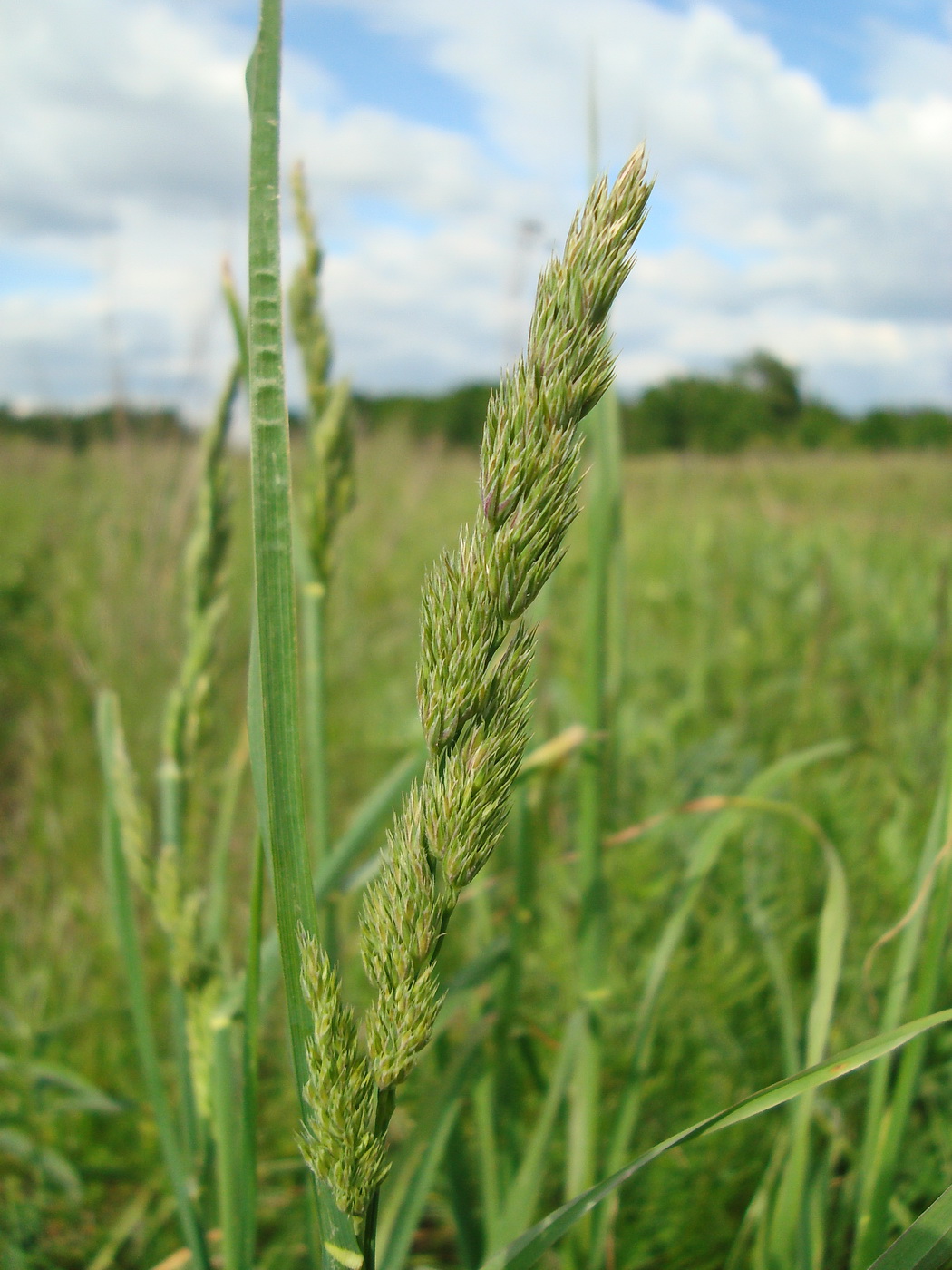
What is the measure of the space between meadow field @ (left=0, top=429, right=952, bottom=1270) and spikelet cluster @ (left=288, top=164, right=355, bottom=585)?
0.05 m

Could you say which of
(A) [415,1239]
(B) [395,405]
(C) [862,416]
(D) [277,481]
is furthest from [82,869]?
(C) [862,416]

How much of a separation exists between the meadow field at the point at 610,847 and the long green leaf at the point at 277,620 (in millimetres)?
438

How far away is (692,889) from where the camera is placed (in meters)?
1.02

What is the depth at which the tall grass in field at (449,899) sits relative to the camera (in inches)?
16.7

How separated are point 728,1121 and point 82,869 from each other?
2047mm

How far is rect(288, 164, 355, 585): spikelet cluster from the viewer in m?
0.90

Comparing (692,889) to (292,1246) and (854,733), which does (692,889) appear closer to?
(292,1246)

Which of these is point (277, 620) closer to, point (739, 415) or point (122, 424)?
point (122, 424)

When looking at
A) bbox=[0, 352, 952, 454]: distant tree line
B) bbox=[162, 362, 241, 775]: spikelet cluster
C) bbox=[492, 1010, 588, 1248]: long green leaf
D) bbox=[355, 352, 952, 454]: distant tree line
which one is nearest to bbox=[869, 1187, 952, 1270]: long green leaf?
bbox=[492, 1010, 588, 1248]: long green leaf

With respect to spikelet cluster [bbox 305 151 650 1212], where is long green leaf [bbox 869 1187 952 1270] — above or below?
below

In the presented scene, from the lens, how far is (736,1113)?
54 cm

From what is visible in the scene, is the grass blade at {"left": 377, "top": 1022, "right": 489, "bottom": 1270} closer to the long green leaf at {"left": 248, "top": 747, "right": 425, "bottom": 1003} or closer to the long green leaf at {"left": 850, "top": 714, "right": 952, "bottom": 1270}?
the long green leaf at {"left": 248, "top": 747, "right": 425, "bottom": 1003}

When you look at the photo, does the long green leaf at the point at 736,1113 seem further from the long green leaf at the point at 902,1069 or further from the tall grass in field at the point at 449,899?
the long green leaf at the point at 902,1069

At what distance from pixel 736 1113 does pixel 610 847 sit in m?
0.58
